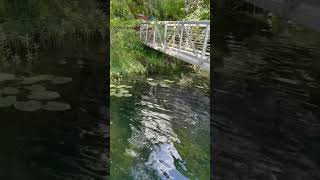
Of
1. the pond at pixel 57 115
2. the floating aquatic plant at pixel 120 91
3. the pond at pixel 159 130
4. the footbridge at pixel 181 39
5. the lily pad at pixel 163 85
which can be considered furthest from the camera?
the lily pad at pixel 163 85

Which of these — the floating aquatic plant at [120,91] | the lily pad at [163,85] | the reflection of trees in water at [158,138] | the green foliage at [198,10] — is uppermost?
the green foliage at [198,10]

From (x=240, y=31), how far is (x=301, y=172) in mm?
507

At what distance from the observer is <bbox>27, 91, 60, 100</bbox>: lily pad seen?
1.23 meters

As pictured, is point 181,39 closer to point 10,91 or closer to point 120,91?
point 120,91

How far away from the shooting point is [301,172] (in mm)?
1145

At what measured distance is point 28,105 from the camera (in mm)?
1251

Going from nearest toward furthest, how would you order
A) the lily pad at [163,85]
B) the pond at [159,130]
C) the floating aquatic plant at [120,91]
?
the pond at [159,130] → the floating aquatic plant at [120,91] → the lily pad at [163,85]

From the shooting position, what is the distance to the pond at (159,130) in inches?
109

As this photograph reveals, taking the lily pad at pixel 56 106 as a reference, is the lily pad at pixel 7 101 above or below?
above

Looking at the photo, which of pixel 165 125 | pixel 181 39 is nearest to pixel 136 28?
pixel 181 39

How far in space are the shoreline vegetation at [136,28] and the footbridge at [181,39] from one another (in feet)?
0.84

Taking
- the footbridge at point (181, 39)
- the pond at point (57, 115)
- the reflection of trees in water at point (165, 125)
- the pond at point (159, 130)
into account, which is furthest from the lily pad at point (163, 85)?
the pond at point (57, 115)

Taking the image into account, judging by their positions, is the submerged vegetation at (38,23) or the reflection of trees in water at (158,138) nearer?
the submerged vegetation at (38,23)

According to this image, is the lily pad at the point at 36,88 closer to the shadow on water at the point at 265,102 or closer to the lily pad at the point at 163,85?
the shadow on water at the point at 265,102
